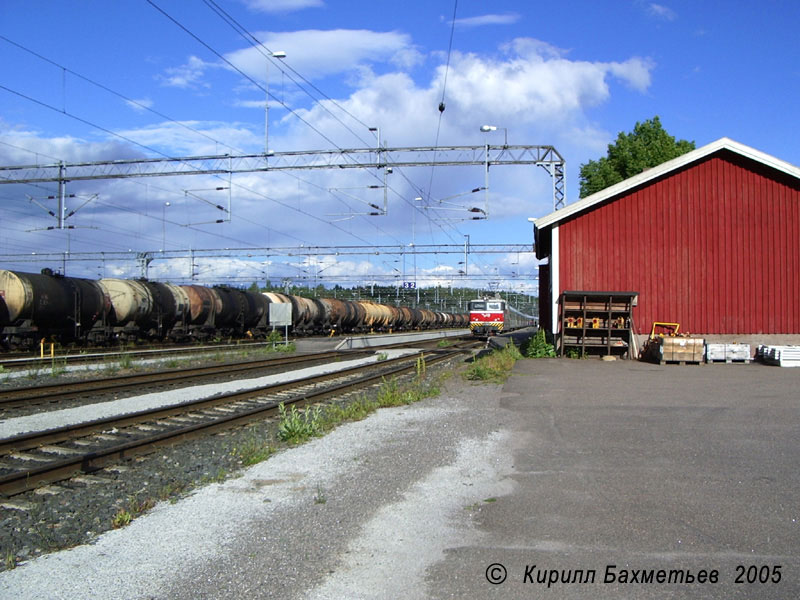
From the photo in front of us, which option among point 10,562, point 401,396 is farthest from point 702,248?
point 10,562

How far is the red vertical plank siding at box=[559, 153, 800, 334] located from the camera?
65.9 ft

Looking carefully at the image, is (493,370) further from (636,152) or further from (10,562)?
(636,152)

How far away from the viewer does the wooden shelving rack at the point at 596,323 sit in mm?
20172

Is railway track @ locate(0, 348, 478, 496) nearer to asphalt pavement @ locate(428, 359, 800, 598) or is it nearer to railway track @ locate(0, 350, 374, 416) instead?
railway track @ locate(0, 350, 374, 416)

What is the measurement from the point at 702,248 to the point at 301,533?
738 inches

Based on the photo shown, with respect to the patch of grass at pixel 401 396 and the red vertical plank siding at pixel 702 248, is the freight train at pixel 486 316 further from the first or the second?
the patch of grass at pixel 401 396

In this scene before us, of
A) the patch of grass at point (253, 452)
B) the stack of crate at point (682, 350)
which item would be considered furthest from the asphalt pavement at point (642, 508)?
the stack of crate at point (682, 350)

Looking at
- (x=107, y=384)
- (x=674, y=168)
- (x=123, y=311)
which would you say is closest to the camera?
(x=107, y=384)

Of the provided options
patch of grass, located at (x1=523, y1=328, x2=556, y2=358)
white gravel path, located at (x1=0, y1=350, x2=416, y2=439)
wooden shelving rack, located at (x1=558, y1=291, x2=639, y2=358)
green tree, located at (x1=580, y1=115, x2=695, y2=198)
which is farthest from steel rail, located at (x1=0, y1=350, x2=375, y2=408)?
green tree, located at (x1=580, y1=115, x2=695, y2=198)

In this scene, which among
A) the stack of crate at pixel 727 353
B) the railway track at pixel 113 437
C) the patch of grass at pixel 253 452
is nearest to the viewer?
the railway track at pixel 113 437

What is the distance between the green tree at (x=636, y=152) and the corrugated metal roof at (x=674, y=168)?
80.6 feet

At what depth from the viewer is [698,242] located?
20.5 m

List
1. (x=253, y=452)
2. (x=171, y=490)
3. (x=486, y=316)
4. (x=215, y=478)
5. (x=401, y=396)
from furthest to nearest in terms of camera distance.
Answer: (x=486, y=316) < (x=401, y=396) < (x=253, y=452) < (x=215, y=478) < (x=171, y=490)

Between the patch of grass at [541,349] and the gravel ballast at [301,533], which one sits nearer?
the gravel ballast at [301,533]
